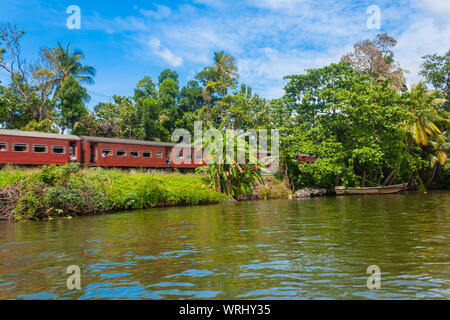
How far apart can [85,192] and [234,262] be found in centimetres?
1313

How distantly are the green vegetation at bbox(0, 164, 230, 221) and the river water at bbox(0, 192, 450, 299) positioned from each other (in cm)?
480

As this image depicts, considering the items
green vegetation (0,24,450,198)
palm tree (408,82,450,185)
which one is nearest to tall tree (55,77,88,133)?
green vegetation (0,24,450,198)

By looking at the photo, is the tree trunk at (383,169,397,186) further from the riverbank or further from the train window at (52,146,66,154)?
the train window at (52,146,66,154)

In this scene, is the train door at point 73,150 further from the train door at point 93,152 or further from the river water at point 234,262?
the river water at point 234,262

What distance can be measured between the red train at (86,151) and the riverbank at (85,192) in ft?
15.2

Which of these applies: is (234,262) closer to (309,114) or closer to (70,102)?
(309,114)

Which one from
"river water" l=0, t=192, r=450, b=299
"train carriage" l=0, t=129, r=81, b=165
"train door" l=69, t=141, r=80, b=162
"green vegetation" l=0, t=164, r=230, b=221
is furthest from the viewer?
"train door" l=69, t=141, r=80, b=162

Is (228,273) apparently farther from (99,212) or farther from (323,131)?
(323,131)

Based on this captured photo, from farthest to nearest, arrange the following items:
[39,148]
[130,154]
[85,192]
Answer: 1. [130,154]
2. [39,148]
3. [85,192]

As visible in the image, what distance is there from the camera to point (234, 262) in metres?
6.33

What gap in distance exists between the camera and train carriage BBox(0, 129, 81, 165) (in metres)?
23.3

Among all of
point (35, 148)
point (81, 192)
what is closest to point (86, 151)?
point (35, 148)

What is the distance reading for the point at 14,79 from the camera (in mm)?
38312

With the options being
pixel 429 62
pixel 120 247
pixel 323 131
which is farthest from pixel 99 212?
pixel 429 62
